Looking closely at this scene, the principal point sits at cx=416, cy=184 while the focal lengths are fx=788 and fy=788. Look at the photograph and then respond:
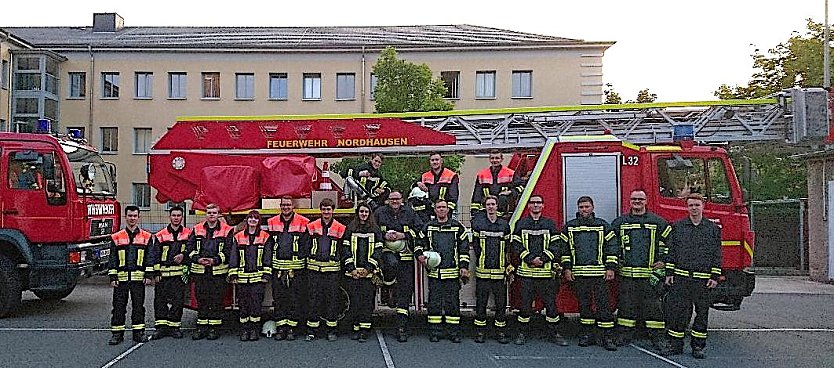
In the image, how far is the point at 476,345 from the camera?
8992mm

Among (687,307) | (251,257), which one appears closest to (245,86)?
(251,257)

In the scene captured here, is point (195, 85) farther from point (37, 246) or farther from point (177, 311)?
point (177, 311)

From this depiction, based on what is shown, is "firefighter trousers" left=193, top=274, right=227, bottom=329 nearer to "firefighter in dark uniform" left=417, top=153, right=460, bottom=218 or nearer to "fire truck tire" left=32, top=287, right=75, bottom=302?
"firefighter in dark uniform" left=417, top=153, right=460, bottom=218

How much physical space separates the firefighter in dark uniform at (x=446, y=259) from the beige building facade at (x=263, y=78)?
23539mm

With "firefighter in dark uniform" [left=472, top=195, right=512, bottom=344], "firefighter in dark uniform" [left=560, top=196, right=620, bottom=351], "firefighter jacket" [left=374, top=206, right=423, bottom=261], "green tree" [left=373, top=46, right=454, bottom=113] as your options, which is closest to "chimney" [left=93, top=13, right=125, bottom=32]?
"green tree" [left=373, top=46, right=454, bottom=113]

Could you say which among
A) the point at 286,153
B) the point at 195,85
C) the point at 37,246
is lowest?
the point at 37,246

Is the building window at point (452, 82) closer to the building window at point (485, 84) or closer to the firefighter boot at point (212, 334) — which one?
the building window at point (485, 84)

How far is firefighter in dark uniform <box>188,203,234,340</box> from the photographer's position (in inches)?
358

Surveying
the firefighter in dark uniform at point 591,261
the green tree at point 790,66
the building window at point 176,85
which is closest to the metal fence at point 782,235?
the green tree at point 790,66

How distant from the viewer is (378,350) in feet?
28.4

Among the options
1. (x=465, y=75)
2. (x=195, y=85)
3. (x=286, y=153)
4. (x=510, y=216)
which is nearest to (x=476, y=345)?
(x=510, y=216)

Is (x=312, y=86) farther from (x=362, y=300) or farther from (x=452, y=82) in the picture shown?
(x=362, y=300)

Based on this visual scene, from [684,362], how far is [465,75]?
24.7 meters

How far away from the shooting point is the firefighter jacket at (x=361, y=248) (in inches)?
355
